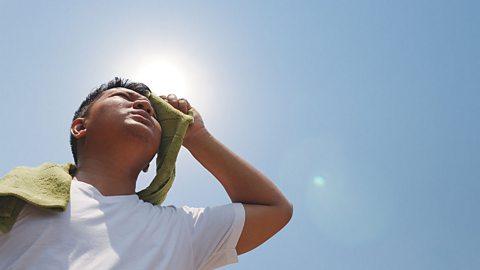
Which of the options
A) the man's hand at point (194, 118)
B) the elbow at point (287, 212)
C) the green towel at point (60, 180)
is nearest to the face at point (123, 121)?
the green towel at point (60, 180)

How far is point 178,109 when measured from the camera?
114 inches

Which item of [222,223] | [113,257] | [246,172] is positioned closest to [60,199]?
[113,257]

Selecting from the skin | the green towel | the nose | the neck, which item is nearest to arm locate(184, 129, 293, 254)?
the skin

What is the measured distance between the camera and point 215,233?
235cm

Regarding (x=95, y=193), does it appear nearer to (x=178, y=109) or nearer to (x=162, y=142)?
(x=162, y=142)

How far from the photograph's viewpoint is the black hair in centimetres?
275

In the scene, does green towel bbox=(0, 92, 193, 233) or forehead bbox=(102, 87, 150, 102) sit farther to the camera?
forehead bbox=(102, 87, 150, 102)

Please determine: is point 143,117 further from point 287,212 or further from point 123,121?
point 287,212

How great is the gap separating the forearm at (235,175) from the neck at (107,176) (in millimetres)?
427

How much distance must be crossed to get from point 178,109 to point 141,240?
100cm

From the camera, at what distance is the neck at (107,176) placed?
7.74 feet

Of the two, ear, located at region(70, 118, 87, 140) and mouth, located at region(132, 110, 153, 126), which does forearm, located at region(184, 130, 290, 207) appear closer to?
mouth, located at region(132, 110, 153, 126)

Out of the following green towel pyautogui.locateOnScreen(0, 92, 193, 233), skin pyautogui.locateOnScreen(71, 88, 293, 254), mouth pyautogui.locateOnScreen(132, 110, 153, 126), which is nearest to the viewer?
green towel pyautogui.locateOnScreen(0, 92, 193, 233)

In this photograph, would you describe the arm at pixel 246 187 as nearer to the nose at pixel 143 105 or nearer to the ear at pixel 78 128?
the nose at pixel 143 105
